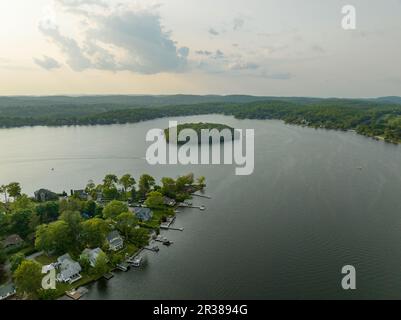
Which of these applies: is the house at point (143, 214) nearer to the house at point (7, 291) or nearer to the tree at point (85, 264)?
the tree at point (85, 264)

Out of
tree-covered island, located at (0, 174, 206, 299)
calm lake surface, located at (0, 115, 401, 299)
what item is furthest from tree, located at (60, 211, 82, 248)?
calm lake surface, located at (0, 115, 401, 299)

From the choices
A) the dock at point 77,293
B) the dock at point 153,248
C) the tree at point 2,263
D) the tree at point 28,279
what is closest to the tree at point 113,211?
the dock at point 153,248

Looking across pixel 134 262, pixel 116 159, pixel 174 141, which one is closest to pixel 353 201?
pixel 134 262

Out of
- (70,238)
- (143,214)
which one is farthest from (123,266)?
(143,214)

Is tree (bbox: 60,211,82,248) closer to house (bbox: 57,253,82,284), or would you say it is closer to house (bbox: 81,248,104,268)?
house (bbox: 81,248,104,268)
